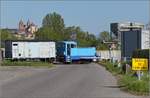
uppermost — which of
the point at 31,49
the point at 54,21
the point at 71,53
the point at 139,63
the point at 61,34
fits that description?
the point at 54,21

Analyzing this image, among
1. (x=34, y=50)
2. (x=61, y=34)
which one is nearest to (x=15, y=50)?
(x=34, y=50)

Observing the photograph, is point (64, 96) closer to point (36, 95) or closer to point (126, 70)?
point (36, 95)

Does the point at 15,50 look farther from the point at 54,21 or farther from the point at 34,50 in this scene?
the point at 54,21

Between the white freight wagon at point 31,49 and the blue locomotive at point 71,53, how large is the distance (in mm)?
2493

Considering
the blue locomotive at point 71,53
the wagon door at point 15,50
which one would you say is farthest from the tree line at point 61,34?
the wagon door at point 15,50

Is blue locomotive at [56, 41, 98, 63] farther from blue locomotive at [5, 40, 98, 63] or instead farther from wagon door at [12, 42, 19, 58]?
wagon door at [12, 42, 19, 58]

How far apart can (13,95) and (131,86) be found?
575 centimetres

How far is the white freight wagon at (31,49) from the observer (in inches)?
2901

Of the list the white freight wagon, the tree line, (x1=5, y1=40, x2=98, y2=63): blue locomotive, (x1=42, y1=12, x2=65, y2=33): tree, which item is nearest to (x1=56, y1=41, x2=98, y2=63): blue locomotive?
(x1=5, y1=40, x2=98, y2=63): blue locomotive

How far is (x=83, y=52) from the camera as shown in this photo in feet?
256

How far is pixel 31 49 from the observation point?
74.2 metres

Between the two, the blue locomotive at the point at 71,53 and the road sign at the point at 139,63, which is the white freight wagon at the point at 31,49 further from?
the road sign at the point at 139,63

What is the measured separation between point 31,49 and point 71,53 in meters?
6.29

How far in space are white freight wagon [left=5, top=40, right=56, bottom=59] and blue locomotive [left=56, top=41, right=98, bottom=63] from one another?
8.18 feet
